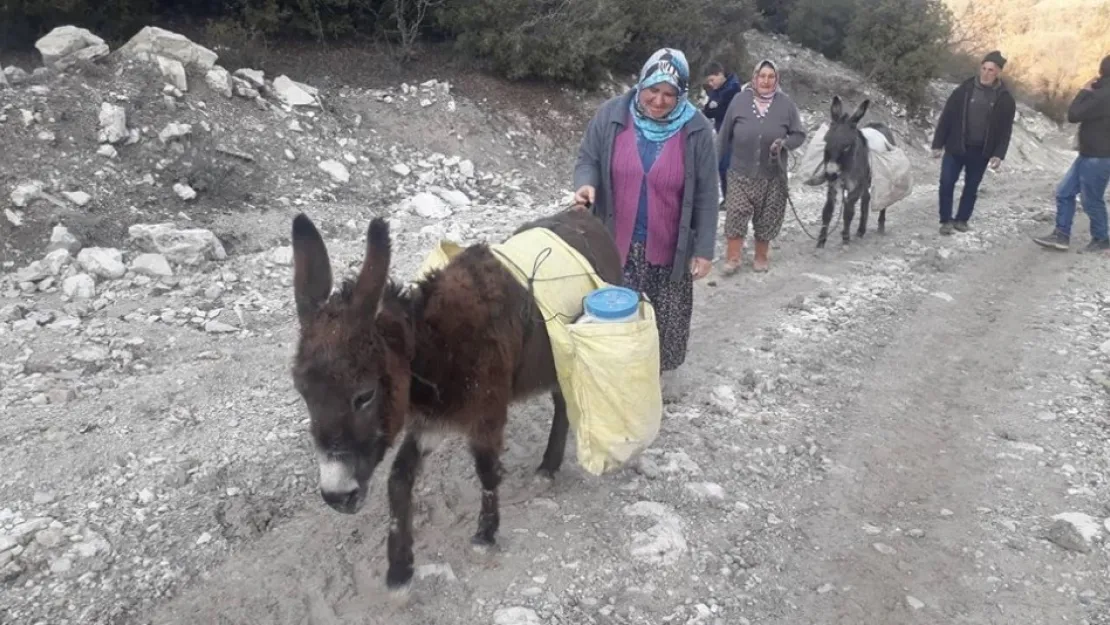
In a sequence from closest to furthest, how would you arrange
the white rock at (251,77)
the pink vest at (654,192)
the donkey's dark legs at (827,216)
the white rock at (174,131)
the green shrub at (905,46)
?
the pink vest at (654,192) → the white rock at (174,131) → the donkey's dark legs at (827,216) → the white rock at (251,77) → the green shrub at (905,46)

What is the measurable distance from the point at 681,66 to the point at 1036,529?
2874 millimetres

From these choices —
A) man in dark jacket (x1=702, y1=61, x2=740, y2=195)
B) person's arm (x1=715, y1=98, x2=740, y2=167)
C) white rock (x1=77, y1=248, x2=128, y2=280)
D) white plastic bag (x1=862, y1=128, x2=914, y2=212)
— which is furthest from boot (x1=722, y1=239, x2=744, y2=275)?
white rock (x1=77, y1=248, x2=128, y2=280)

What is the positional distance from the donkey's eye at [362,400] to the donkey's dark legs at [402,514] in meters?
0.57

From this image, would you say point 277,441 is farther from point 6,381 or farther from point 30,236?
point 30,236

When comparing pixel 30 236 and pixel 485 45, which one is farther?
pixel 485 45

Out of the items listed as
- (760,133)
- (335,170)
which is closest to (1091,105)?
(760,133)

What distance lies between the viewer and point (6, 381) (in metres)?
4.62

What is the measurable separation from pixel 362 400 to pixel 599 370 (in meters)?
1.05

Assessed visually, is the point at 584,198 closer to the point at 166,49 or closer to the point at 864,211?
the point at 864,211

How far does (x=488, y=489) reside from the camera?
335cm

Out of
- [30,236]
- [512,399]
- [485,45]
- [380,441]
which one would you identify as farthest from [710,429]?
[485,45]

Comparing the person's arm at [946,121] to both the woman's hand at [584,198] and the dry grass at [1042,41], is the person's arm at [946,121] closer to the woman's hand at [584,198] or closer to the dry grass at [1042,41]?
the woman's hand at [584,198]

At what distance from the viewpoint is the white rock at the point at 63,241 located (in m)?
6.30

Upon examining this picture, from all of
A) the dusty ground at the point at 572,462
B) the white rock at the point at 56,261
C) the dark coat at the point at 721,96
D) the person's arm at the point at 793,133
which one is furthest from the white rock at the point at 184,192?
the dark coat at the point at 721,96
